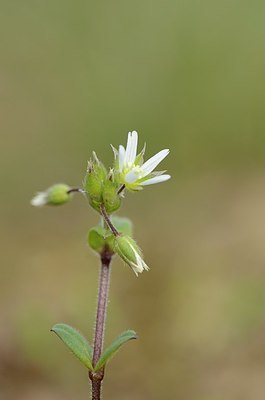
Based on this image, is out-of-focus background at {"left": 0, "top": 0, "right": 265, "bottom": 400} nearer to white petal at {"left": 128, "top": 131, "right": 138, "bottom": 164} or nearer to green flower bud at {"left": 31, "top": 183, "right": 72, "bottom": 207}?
green flower bud at {"left": 31, "top": 183, "right": 72, "bottom": 207}

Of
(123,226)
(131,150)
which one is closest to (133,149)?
(131,150)

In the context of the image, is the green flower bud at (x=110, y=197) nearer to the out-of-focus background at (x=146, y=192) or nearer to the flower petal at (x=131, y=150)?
the flower petal at (x=131, y=150)

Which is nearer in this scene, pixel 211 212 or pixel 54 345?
pixel 54 345

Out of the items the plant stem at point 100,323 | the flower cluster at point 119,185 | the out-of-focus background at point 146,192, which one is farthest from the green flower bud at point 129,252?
the out-of-focus background at point 146,192

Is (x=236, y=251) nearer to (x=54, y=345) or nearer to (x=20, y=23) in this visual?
(x=54, y=345)

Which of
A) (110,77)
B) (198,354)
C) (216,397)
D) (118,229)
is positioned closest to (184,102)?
(110,77)
